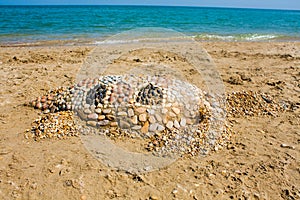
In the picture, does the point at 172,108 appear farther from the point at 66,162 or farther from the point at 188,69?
the point at 188,69

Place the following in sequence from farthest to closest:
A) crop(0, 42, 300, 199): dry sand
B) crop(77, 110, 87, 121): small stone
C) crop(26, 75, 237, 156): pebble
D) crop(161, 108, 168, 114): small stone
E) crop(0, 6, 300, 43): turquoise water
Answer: crop(0, 6, 300, 43): turquoise water → crop(77, 110, 87, 121): small stone → crop(161, 108, 168, 114): small stone → crop(26, 75, 237, 156): pebble → crop(0, 42, 300, 199): dry sand

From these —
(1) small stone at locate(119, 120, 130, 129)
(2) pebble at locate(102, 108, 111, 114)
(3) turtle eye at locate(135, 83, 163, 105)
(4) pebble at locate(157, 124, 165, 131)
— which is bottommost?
(4) pebble at locate(157, 124, 165, 131)

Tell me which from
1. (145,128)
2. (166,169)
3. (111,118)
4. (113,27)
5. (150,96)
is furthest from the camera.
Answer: (113,27)

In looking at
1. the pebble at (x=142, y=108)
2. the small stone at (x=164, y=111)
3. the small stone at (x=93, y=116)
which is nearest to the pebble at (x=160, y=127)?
the pebble at (x=142, y=108)

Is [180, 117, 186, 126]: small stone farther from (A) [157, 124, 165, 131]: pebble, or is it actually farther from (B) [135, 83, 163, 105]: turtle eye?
(B) [135, 83, 163, 105]: turtle eye

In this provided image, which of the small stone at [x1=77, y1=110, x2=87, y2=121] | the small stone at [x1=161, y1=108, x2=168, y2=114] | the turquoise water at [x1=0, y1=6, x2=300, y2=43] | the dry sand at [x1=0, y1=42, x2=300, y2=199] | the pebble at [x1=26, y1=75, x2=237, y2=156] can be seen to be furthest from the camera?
the turquoise water at [x1=0, y1=6, x2=300, y2=43]

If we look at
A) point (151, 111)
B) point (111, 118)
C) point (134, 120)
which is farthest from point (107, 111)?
point (151, 111)

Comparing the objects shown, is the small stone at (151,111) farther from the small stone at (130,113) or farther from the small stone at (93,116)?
the small stone at (93,116)

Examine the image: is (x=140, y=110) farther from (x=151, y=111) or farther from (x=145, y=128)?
(x=145, y=128)

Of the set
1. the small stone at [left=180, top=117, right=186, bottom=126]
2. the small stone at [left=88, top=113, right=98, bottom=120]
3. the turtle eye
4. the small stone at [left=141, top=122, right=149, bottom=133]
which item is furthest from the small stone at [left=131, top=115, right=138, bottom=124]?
the small stone at [left=180, top=117, right=186, bottom=126]

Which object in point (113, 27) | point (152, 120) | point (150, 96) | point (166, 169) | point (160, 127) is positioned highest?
point (113, 27)

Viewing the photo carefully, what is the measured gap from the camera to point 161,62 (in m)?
7.55

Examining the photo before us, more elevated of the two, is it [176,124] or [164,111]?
[164,111]

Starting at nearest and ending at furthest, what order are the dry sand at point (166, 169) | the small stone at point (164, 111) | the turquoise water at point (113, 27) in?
the dry sand at point (166, 169) → the small stone at point (164, 111) → the turquoise water at point (113, 27)
